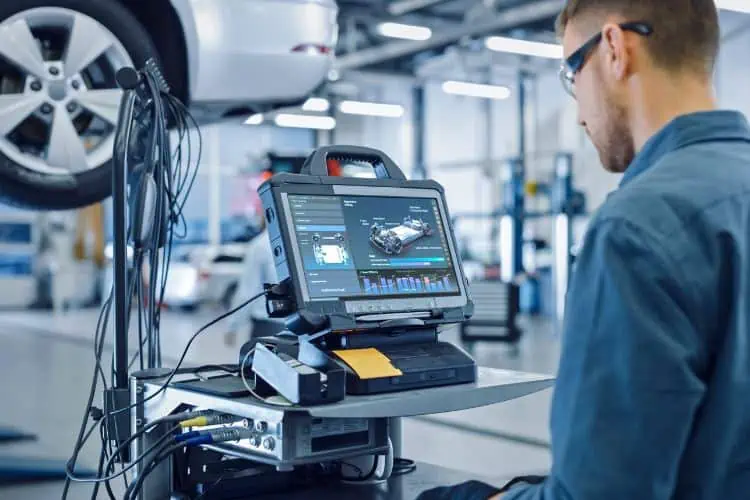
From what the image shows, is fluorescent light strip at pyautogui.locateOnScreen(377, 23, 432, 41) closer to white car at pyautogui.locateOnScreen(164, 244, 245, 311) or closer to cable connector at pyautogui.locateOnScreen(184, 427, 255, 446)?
white car at pyautogui.locateOnScreen(164, 244, 245, 311)

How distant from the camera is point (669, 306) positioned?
90cm

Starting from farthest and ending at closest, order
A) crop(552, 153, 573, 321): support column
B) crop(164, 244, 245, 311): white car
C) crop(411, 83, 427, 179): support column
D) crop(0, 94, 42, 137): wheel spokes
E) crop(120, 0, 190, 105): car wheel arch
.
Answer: crop(411, 83, 427, 179): support column < crop(164, 244, 245, 311): white car < crop(552, 153, 573, 321): support column < crop(120, 0, 190, 105): car wheel arch < crop(0, 94, 42, 137): wheel spokes

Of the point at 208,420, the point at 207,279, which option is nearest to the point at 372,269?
the point at 208,420

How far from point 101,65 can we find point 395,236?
2.11 m

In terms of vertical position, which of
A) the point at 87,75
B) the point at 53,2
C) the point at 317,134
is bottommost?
the point at 87,75

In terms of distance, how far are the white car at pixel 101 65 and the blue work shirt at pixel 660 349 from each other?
2510 millimetres

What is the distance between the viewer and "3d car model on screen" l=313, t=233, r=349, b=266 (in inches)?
54.9

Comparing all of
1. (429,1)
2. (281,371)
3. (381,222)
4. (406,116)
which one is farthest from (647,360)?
(406,116)

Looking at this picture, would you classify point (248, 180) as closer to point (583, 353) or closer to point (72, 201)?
point (72, 201)

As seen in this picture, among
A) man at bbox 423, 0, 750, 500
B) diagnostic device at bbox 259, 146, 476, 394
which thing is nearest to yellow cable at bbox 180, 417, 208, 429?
diagnostic device at bbox 259, 146, 476, 394

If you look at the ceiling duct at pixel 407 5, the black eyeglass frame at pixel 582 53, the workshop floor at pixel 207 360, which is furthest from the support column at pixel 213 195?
the black eyeglass frame at pixel 582 53

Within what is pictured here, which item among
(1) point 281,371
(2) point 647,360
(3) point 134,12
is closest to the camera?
(2) point 647,360

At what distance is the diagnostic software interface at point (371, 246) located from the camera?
4.56 ft

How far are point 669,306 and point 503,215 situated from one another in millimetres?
10472
